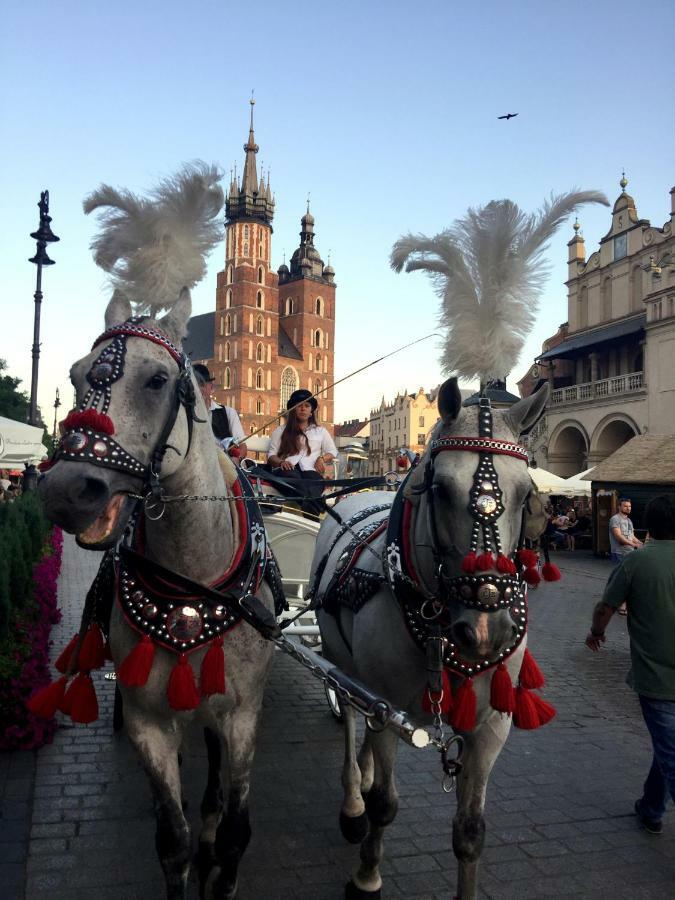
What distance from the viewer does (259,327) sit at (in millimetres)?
90625

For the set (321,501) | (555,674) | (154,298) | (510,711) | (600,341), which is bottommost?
(555,674)

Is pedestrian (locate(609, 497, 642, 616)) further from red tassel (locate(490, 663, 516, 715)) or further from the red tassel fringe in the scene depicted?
the red tassel fringe

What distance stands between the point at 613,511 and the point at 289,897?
19.0 m

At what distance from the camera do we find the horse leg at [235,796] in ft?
9.42

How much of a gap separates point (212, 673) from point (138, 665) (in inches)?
11.2

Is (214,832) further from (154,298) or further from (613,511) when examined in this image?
(613,511)

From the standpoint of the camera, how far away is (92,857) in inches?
137

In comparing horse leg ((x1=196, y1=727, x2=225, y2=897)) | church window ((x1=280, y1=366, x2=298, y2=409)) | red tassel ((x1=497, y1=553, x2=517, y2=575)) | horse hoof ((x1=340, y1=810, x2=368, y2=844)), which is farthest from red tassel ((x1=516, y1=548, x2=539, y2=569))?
church window ((x1=280, y1=366, x2=298, y2=409))

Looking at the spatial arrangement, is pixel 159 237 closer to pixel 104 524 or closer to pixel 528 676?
pixel 104 524

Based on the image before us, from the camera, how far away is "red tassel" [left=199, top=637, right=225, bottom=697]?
270 centimetres

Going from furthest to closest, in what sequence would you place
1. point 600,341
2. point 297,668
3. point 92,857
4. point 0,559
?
point 600,341 < point 297,668 < point 0,559 < point 92,857

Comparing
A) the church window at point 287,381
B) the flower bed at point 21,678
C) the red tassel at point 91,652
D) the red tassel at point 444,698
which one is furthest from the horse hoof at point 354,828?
the church window at point 287,381

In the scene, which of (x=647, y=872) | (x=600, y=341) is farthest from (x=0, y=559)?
(x=600, y=341)

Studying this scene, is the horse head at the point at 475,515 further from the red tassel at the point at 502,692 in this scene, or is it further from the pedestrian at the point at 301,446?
the pedestrian at the point at 301,446
